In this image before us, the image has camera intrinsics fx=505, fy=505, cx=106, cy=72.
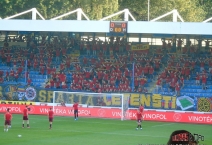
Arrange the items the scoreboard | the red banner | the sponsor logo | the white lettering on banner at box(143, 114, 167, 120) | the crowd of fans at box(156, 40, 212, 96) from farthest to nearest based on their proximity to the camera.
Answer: the crowd of fans at box(156, 40, 212, 96)
the scoreboard
the white lettering on banner at box(143, 114, 167, 120)
the sponsor logo
the red banner

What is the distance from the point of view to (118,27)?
41.9 m

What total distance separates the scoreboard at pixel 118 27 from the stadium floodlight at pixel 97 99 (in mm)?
5722

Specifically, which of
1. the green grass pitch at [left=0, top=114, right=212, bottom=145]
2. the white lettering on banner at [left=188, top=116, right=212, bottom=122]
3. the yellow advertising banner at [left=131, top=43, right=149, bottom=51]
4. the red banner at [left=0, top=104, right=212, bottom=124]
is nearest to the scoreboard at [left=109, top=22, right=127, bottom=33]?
the yellow advertising banner at [left=131, top=43, right=149, bottom=51]

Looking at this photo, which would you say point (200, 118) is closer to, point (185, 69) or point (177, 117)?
point (177, 117)

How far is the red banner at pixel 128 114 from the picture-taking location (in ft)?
118

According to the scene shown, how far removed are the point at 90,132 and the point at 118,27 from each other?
14841 millimetres

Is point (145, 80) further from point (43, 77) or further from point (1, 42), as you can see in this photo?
point (1, 42)

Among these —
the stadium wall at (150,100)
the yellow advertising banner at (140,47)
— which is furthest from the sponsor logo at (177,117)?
the yellow advertising banner at (140,47)

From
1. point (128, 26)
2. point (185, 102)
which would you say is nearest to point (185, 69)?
point (185, 102)

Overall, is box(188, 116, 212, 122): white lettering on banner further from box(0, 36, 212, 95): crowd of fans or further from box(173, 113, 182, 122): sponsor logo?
box(0, 36, 212, 95): crowd of fans

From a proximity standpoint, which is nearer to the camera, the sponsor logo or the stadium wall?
the sponsor logo

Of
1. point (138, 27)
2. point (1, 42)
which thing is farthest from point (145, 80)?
point (1, 42)

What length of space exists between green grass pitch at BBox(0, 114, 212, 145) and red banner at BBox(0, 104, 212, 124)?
3.25ft

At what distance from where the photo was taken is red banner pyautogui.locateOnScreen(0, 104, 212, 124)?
35906 millimetres
